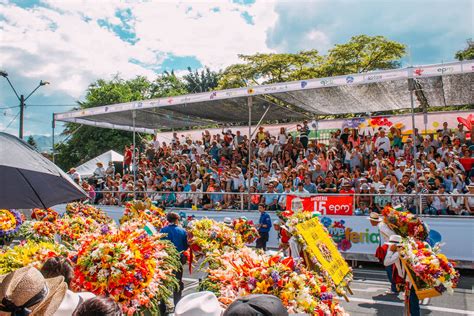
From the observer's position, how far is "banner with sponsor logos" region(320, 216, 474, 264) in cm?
1021

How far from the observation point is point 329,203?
11.8 metres

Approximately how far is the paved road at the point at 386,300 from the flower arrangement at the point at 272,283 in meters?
4.15

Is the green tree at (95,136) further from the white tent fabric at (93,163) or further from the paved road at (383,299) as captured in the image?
the paved road at (383,299)

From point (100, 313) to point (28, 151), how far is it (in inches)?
80.4

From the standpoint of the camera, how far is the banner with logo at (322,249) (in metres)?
5.67

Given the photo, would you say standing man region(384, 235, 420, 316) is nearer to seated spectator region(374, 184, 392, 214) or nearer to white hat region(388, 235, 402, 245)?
white hat region(388, 235, 402, 245)

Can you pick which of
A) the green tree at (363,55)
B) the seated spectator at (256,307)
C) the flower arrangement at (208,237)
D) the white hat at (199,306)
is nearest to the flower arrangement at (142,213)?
the flower arrangement at (208,237)

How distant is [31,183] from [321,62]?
1352 inches

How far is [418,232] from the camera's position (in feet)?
21.9

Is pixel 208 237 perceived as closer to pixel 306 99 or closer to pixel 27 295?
pixel 27 295

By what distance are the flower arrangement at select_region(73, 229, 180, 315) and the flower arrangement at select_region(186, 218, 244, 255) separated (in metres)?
2.65

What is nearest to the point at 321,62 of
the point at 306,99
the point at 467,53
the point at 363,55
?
the point at 363,55

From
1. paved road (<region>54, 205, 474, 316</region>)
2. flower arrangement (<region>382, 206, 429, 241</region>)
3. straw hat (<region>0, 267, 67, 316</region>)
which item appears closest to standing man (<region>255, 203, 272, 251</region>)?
paved road (<region>54, 205, 474, 316</region>)

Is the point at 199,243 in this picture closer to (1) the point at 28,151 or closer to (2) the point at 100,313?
(1) the point at 28,151
